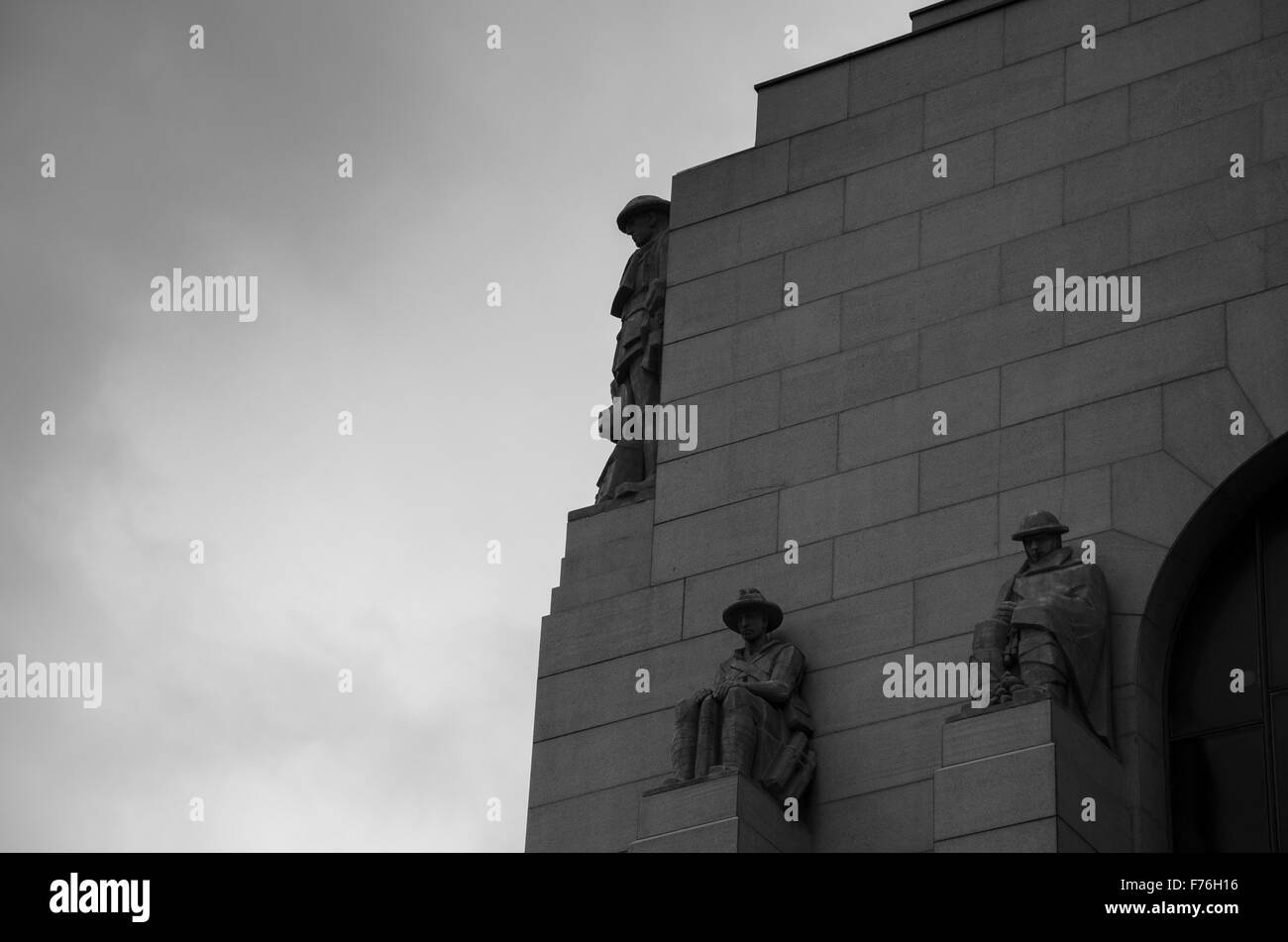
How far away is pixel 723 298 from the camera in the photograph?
30938 millimetres

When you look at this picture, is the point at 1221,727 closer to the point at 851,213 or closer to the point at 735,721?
the point at 735,721

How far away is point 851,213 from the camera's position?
30.6 metres

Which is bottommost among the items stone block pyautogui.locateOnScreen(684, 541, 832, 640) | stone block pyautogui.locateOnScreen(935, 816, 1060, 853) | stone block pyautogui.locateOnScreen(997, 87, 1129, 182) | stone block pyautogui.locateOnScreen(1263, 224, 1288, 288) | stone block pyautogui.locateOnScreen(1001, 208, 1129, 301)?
stone block pyautogui.locateOnScreen(935, 816, 1060, 853)

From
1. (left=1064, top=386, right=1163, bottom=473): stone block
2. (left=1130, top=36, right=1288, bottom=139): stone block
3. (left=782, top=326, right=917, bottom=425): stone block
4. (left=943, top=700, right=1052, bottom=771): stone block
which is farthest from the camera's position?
(left=782, top=326, right=917, bottom=425): stone block

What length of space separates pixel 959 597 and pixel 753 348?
423 centimetres

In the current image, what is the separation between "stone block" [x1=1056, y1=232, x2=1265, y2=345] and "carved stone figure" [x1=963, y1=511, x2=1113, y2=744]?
2.36 metres

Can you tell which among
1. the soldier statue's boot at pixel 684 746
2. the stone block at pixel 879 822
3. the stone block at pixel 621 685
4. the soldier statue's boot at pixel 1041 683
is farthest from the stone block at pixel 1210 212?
the soldier statue's boot at pixel 684 746

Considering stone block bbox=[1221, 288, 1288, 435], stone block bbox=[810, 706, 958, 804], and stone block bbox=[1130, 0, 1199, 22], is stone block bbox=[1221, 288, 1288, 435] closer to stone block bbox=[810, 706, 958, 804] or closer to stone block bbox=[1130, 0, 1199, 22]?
stone block bbox=[1130, 0, 1199, 22]

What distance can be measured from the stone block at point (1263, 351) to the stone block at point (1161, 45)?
307 centimetres

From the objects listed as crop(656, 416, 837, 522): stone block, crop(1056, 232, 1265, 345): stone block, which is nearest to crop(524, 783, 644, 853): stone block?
crop(656, 416, 837, 522): stone block

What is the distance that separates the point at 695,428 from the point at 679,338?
4.11 ft

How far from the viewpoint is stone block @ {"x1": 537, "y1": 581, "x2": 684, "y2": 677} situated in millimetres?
29047
